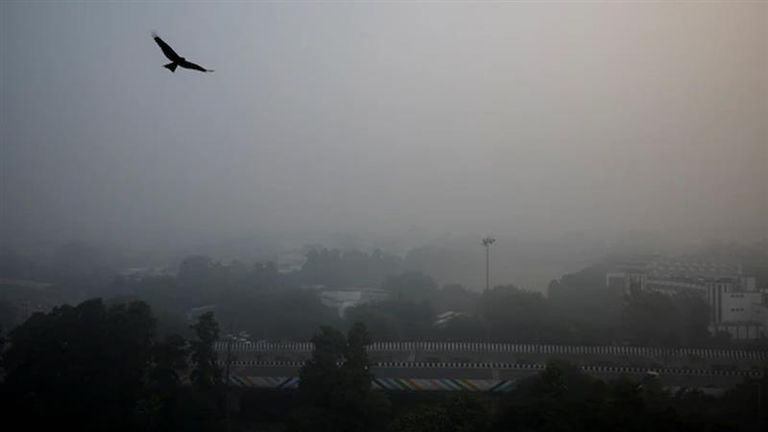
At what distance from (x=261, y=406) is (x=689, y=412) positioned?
513 centimetres

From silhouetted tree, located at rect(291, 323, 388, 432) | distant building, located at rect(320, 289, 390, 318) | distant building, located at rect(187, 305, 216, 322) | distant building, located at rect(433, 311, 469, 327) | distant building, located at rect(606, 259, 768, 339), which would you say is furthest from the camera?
distant building, located at rect(320, 289, 390, 318)

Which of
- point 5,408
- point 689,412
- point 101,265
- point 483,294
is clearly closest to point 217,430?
point 5,408

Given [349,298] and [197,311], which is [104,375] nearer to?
[197,311]

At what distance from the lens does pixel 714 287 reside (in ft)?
29.6

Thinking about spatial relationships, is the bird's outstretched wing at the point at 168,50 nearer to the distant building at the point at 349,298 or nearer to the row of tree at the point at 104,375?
the row of tree at the point at 104,375

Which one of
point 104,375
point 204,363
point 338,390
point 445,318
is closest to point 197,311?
point 445,318

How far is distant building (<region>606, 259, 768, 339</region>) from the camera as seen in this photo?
825 cm

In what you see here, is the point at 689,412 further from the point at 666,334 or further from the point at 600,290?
the point at 600,290

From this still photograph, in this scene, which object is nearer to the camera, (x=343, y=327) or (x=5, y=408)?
(x=5, y=408)

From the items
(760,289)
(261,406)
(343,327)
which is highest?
(760,289)

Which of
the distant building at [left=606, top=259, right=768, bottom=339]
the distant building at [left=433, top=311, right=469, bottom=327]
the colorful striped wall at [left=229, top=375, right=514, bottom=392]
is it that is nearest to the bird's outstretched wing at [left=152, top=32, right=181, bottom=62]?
the colorful striped wall at [left=229, top=375, right=514, bottom=392]

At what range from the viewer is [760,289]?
8336 mm

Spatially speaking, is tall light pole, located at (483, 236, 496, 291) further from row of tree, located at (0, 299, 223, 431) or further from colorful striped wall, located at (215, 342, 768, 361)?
row of tree, located at (0, 299, 223, 431)

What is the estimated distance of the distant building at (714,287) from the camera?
8.25 meters
